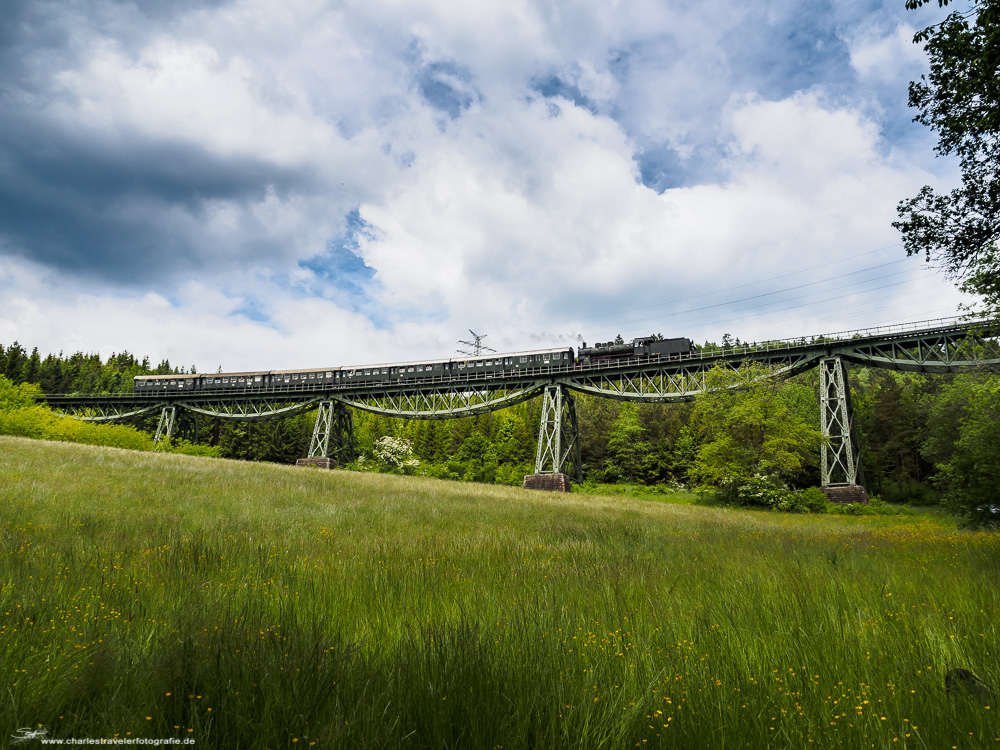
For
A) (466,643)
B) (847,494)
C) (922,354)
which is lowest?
(847,494)

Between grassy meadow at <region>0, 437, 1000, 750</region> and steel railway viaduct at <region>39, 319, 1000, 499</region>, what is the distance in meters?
22.9

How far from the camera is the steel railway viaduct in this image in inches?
1114

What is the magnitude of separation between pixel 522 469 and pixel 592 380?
21.3 m

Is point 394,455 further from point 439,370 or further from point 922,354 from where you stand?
point 922,354

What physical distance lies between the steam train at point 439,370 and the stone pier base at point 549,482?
345 inches

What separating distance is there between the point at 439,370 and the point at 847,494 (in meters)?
31.6

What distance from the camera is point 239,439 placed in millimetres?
75062

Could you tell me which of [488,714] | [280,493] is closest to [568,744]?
[488,714]

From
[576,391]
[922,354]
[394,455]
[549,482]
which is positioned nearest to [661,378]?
[576,391]

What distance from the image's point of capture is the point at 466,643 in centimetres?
252

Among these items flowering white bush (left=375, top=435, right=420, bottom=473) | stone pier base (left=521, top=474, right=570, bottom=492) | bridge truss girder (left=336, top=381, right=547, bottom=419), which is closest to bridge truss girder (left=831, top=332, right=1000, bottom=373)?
stone pier base (left=521, top=474, right=570, bottom=492)

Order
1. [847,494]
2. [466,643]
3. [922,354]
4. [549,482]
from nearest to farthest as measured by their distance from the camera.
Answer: [466,643], [847,494], [922,354], [549,482]

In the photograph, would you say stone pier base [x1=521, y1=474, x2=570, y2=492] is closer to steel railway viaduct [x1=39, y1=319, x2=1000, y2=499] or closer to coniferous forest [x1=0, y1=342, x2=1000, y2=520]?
steel railway viaduct [x1=39, y1=319, x2=1000, y2=499]

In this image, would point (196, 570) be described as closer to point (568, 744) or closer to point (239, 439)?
point (568, 744)
